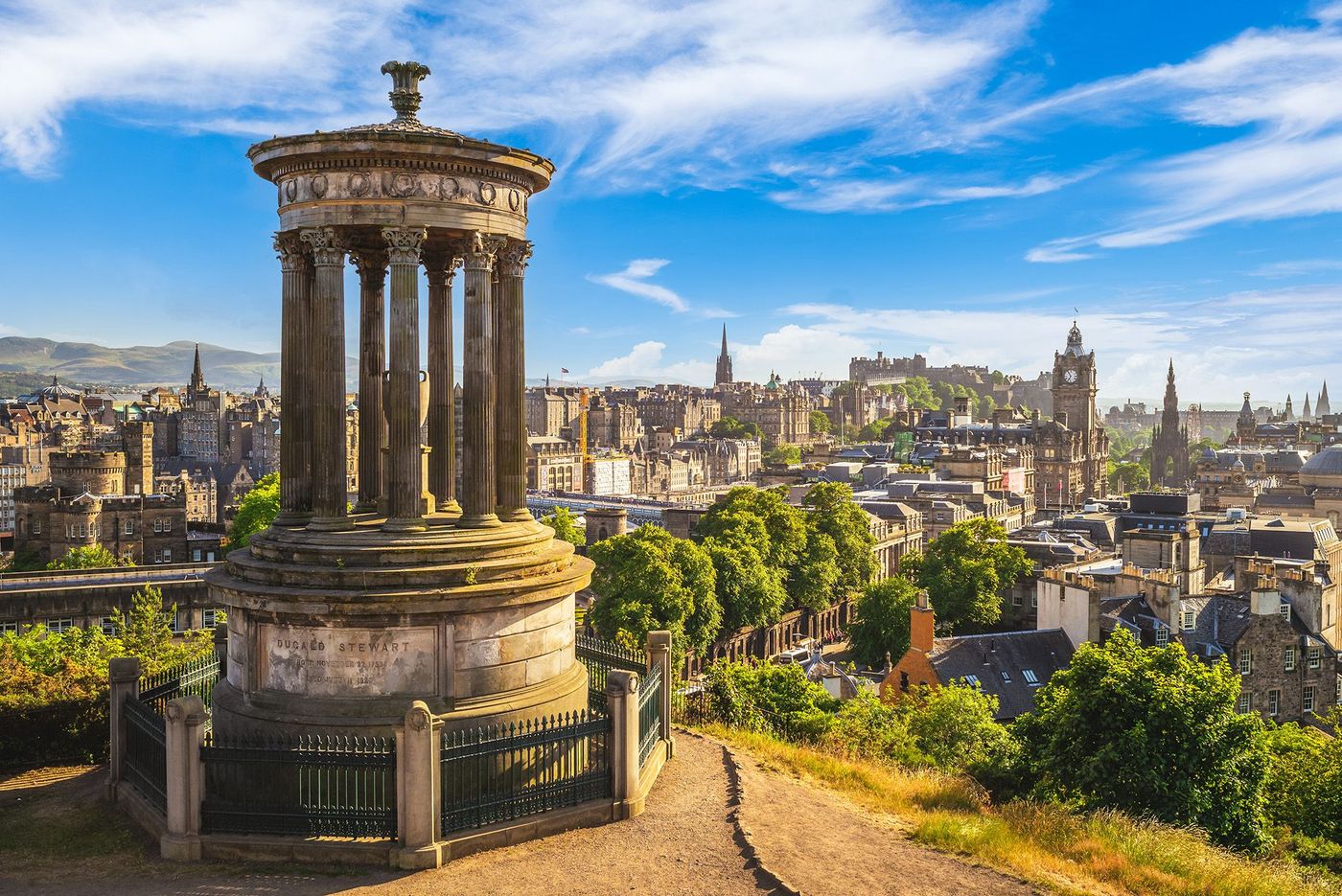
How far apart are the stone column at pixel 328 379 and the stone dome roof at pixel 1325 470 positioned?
13180 cm

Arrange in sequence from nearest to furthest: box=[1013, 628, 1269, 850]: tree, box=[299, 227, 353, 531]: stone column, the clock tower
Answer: box=[299, 227, 353, 531]: stone column
box=[1013, 628, 1269, 850]: tree
the clock tower

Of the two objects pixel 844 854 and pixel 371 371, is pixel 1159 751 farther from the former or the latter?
pixel 371 371

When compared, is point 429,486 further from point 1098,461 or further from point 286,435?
point 1098,461

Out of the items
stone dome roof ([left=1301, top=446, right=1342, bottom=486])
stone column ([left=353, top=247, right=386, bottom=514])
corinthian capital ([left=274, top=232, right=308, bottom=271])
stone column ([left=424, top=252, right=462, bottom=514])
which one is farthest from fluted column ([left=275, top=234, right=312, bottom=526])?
stone dome roof ([left=1301, top=446, right=1342, bottom=486])

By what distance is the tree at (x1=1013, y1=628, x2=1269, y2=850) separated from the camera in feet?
78.8

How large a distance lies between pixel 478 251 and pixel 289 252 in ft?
11.4

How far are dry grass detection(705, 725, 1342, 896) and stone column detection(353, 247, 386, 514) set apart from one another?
9796 millimetres

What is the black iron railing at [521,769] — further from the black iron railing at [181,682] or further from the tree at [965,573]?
the tree at [965,573]

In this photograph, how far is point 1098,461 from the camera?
191 meters

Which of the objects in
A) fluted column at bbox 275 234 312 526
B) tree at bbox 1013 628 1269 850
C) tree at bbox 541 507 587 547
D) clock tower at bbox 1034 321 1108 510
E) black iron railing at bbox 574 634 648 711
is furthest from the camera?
clock tower at bbox 1034 321 1108 510

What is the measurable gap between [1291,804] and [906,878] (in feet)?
59.8

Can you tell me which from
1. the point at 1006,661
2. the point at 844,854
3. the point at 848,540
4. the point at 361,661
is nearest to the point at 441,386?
the point at 361,661

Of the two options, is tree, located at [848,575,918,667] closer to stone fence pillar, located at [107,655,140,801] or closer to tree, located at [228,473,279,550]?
tree, located at [228,473,279,550]

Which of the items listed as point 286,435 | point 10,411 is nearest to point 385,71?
point 286,435
